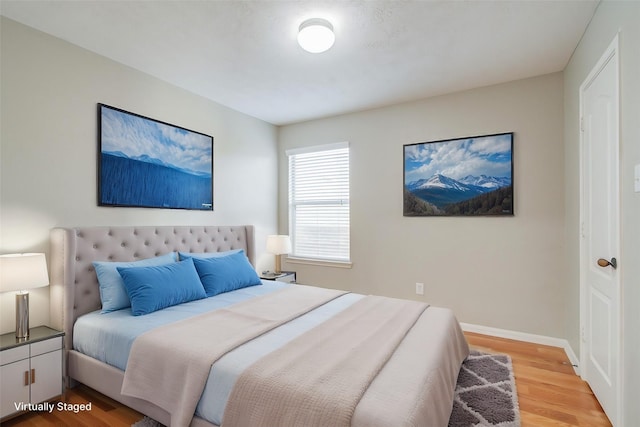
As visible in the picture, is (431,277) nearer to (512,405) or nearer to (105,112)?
(512,405)

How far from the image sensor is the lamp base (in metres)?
2.06

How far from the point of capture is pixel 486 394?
2162 millimetres

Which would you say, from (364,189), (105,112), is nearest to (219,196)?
(105,112)

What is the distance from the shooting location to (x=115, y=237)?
8.77 feet

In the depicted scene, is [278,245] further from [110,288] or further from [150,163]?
[110,288]

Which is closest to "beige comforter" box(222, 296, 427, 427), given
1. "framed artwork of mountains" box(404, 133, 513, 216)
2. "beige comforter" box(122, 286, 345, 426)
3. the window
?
"beige comforter" box(122, 286, 345, 426)

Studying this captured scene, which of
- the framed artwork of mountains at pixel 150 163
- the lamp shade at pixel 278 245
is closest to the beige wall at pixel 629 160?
the lamp shade at pixel 278 245

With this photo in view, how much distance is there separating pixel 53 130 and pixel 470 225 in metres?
3.83

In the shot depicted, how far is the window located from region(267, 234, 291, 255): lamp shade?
0.56 metres

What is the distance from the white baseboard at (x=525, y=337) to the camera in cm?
283

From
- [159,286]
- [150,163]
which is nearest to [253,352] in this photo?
[159,286]

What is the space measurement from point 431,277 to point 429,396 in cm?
236

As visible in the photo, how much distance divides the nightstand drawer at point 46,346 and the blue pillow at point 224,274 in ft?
3.41

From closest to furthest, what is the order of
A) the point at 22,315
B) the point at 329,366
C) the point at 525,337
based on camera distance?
the point at 329,366 < the point at 22,315 < the point at 525,337
